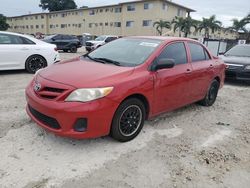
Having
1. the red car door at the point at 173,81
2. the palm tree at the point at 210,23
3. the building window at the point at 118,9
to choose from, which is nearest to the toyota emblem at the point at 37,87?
the red car door at the point at 173,81

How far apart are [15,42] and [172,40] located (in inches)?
234

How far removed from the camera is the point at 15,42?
28.3ft

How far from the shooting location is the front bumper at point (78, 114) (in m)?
3.28

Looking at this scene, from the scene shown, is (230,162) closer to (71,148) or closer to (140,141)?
(140,141)

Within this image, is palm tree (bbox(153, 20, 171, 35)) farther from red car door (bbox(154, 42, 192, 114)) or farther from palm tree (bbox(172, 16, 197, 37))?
red car door (bbox(154, 42, 192, 114))

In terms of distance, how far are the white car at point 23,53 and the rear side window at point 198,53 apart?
552cm

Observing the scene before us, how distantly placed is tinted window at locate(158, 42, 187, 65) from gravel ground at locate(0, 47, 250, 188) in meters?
1.16

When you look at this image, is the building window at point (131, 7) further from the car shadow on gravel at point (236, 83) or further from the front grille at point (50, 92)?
the front grille at point (50, 92)

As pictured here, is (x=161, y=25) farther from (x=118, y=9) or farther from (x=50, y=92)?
(x=50, y=92)

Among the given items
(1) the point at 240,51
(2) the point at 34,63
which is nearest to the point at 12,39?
(2) the point at 34,63

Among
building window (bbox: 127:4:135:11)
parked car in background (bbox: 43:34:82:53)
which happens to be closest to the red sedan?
parked car in background (bbox: 43:34:82:53)

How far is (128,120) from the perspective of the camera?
387cm

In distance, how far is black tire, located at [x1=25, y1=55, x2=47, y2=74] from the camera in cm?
888

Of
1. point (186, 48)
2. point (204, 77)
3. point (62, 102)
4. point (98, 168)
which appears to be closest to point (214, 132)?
point (204, 77)
